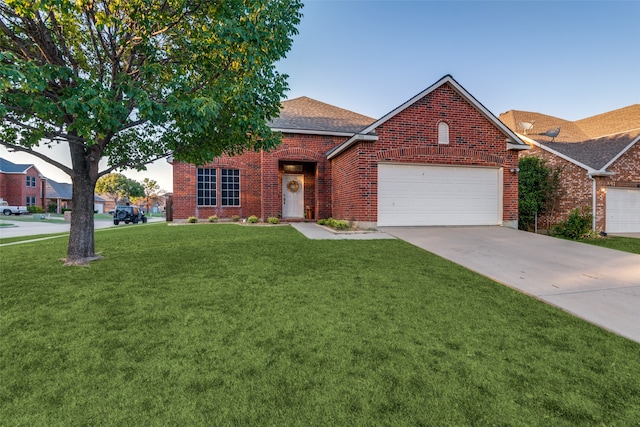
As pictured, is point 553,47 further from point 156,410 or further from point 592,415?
point 156,410

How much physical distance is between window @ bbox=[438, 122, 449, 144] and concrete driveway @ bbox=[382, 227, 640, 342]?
340cm

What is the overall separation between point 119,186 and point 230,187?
56.2 m

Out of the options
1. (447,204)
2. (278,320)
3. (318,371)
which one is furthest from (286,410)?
(447,204)

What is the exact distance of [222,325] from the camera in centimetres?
309

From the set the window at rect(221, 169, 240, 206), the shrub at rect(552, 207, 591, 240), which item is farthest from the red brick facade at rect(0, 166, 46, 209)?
the shrub at rect(552, 207, 591, 240)

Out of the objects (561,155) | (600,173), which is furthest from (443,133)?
(600,173)

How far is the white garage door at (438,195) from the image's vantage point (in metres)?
10.2

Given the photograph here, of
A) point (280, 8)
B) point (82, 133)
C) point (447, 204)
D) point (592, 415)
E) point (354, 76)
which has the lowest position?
point (592, 415)

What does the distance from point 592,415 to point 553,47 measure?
15.4m

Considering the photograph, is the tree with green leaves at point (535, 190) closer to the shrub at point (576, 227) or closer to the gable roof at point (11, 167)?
the shrub at point (576, 227)

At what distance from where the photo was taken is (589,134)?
19.2m

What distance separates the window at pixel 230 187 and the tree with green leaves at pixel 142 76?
8.25 m

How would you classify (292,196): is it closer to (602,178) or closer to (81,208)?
(81,208)

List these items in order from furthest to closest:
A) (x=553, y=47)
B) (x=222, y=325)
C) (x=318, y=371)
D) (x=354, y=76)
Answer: (x=354, y=76) < (x=553, y=47) < (x=222, y=325) < (x=318, y=371)
